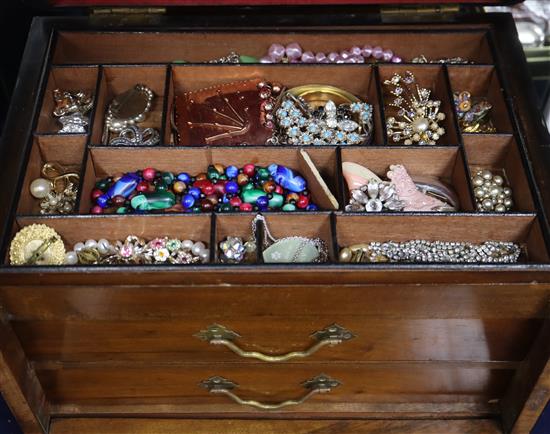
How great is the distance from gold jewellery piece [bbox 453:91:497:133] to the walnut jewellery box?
1.3 inches

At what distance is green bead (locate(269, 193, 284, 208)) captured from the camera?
1618mm

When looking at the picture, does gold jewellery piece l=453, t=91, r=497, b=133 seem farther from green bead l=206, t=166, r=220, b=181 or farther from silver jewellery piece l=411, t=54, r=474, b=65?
Result: green bead l=206, t=166, r=220, b=181

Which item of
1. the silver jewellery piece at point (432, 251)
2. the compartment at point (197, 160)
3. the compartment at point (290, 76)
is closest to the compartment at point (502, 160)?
the silver jewellery piece at point (432, 251)

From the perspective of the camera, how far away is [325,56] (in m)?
1.84

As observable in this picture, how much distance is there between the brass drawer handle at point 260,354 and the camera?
1.48 meters

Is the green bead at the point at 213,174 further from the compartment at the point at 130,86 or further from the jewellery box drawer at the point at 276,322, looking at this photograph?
the jewellery box drawer at the point at 276,322

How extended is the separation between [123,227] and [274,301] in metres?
0.35

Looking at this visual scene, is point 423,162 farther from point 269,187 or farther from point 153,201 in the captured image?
point 153,201

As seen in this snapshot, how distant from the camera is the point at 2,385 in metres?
1.52

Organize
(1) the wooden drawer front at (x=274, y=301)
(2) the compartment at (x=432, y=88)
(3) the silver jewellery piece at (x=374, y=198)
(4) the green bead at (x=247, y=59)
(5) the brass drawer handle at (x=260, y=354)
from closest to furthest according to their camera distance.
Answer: (1) the wooden drawer front at (x=274, y=301)
(5) the brass drawer handle at (x=260, y=354)
(3) the silver jewellery piece at (x=374, y=198)
(2) the compartment at (x=432, y=88)
(4) the green bead at (x=247, y=59)

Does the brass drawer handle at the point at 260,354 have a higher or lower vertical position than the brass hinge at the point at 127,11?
lower

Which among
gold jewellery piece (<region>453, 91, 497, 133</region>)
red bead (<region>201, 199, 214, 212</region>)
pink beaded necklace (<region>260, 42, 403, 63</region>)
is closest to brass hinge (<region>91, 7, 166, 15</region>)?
pink beaded necklace (<region>260, 42, 403, 63</region>)

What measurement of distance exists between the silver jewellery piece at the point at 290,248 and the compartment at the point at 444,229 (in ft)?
0.14

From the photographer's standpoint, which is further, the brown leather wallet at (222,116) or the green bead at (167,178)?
the brown leather wallet at (222,116)
